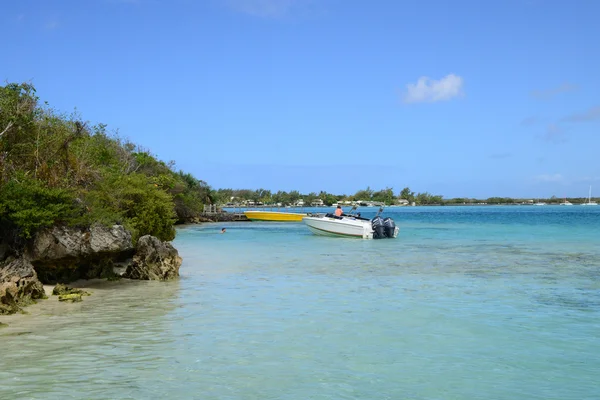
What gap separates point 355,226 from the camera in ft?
114

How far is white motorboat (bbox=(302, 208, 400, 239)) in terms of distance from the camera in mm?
34500

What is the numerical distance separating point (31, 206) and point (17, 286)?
1.98 m

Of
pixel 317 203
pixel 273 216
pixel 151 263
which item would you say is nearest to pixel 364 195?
pixel 317 203

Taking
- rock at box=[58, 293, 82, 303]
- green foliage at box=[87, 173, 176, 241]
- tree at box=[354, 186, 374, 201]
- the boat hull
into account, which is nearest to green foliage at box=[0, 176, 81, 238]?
rock at box=[58, 293, 82, 303]

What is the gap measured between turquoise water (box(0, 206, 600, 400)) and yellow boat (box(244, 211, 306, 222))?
4598 centimetres

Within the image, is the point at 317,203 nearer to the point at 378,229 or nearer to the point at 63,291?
the point at 378,229

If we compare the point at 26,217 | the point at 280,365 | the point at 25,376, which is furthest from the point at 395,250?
the point at 25,376

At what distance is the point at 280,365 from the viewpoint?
7.73 m

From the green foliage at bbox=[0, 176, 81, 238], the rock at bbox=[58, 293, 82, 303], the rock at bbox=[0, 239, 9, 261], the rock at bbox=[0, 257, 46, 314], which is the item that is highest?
the green foliage at bbox=[0, 176, 81, 238]

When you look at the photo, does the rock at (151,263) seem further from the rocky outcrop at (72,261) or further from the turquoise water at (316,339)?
the turquoise water at (316,339)

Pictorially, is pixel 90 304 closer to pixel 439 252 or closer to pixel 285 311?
pixel 285 311

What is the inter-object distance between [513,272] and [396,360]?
1138 centimetres

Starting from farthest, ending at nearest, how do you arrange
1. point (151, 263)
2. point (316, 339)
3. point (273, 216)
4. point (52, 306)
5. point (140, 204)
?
point (273, 216) < point (140, 204) < point (151, 263) < point (52, 306) < point (316, 339)

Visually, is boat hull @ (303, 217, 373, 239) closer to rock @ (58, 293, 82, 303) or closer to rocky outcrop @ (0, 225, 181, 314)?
rocky outcrop @ (0, 225, 181, 314)
